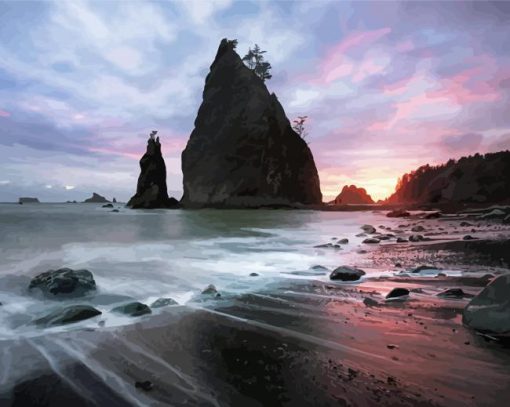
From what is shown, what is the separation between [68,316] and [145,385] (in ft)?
10.7

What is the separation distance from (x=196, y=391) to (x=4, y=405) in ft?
6.19

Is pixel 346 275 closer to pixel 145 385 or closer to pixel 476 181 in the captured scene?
pixel 145 385

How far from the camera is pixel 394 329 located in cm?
581

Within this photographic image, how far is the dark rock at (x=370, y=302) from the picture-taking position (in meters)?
7.32

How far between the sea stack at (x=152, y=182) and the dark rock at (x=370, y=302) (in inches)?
3624

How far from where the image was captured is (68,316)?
21.5 feet

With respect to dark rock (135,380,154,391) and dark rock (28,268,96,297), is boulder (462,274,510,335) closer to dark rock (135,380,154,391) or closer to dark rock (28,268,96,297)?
dark rock (135,380,154,391)

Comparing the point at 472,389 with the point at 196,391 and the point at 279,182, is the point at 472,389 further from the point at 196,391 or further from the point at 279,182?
the point at 279,182

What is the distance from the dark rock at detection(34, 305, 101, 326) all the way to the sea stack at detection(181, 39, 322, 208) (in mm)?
81272

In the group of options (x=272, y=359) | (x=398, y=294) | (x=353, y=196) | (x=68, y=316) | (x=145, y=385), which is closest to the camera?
(x=145, y=385)

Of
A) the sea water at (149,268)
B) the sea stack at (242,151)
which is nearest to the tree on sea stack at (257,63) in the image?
the sea stack at (242,151)

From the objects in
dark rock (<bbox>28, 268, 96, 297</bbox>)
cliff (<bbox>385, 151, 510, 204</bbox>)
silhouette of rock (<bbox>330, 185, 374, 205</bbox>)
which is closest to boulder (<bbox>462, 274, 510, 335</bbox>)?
dark rock (<bbox>28, 268, 96, 297</bbox>)

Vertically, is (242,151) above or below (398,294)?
above

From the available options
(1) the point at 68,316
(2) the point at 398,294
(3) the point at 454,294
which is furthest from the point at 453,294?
(1) the point at 68,316
